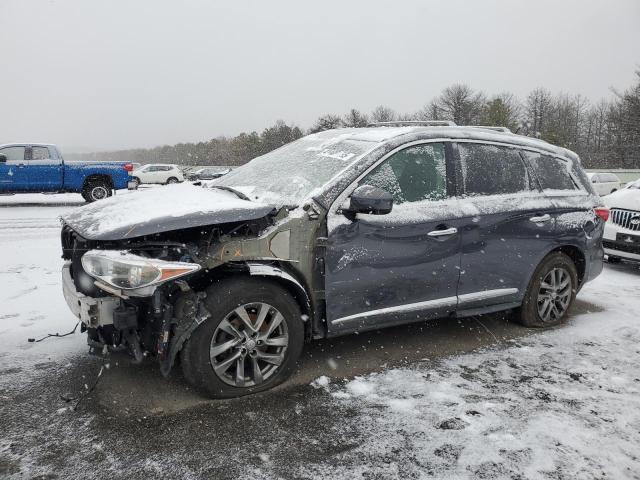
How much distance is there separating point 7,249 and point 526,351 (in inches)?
289

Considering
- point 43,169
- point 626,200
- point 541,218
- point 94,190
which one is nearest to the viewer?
point 541,218

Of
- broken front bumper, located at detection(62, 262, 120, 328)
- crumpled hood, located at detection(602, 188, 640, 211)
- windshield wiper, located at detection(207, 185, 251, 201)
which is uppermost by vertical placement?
windshield wiper, located at detection(207, 185, 251, 201)

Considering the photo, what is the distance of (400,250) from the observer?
11.7 feet

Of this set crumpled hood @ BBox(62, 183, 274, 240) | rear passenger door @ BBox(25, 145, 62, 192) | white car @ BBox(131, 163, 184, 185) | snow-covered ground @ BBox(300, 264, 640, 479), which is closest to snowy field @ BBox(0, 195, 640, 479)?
snow-covered ground @ BBox(300, 264, 640, 479)

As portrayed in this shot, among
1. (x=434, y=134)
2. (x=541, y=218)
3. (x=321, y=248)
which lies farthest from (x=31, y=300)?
(x=541, y=218)

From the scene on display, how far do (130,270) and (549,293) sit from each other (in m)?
3.63

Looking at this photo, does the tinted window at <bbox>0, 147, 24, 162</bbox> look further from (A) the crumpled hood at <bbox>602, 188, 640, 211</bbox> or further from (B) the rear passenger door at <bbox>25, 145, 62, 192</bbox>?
(A) the crumpled hood at <bbox>602, 188, 640, 211</bbox>

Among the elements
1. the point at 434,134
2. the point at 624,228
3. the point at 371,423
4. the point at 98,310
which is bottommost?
the point at 371,423

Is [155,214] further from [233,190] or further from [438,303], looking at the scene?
[438,303]

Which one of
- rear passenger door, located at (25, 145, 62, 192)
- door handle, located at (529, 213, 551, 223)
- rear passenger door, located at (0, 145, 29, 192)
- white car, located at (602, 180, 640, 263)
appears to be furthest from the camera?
rear passenger door, located at (25, 145, 62, 192)

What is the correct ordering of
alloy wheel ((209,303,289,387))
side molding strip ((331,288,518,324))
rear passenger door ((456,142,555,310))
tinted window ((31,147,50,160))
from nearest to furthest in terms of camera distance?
alloy wheel ((209,303,289,387)) < side molding strip ((331,288,518,324)) < rear passenger door ((456,142,555,310)) < tinted window ((31,147,50,160))

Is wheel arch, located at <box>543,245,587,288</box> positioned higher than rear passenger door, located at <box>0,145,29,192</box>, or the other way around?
rear passenger door, located at <box>0,145,29,192</box>

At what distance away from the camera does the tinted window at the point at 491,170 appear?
4.01 metres

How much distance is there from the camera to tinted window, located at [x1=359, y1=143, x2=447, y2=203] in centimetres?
360
